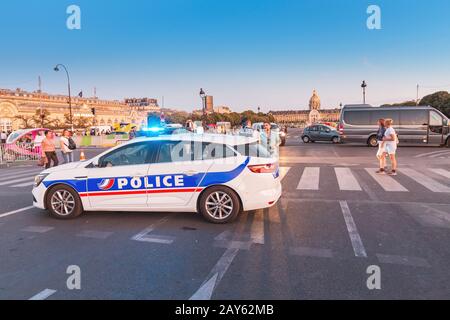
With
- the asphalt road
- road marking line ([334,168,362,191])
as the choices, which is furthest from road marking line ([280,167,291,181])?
the asphalt road

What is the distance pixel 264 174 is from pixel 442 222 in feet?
10.3

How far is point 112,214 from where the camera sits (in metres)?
6.54

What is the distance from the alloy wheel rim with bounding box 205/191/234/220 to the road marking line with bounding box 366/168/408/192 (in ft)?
15.7

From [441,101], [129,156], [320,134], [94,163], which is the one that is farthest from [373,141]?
[441,101]

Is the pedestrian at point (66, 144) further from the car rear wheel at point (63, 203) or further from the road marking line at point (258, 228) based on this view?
the road marking line at point (258, 228)

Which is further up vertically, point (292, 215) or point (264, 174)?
point (264, 174)

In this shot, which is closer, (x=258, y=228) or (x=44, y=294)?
(x=44, y=294)

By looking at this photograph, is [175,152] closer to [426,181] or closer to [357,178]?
[357,178]

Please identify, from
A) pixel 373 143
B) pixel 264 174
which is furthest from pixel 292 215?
pixel 373 143

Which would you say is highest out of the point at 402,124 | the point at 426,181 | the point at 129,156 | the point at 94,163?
the point at 402,124

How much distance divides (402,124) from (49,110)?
424 ft

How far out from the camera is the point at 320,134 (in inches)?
1112

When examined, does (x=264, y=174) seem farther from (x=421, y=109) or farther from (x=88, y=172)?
(x=421, y=109)

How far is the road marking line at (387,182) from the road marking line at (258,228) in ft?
13.2
